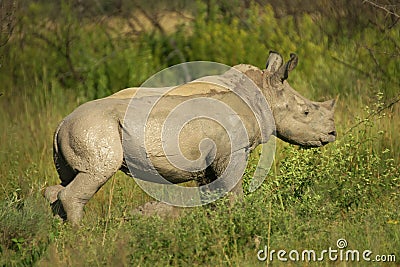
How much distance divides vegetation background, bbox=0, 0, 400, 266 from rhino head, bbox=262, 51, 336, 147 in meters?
0.39

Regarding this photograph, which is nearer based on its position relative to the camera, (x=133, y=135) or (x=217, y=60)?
(x=133, y=135)

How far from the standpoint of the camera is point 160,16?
48.0ft

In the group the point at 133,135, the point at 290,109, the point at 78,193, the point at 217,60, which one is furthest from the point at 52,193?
the point at 217,60

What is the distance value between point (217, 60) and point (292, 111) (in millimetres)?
5842

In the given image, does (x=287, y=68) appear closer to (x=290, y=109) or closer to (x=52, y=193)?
(x=290, y=109)

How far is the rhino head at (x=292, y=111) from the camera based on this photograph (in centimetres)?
644

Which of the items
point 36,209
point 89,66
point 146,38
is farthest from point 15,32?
point 36,209

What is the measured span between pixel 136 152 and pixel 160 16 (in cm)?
897

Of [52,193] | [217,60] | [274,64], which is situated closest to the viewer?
[52,193]

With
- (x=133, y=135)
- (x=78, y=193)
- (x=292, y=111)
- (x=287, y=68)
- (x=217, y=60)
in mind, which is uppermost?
(x=217, y=60)

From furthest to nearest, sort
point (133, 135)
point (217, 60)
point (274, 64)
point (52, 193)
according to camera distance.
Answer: point (217, 60), point (274, 64), point (52, 193), point (133, 135)

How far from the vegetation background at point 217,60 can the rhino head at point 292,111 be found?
0.39 m

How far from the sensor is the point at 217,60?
40.3ft

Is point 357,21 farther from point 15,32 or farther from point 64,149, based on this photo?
point 64,149
